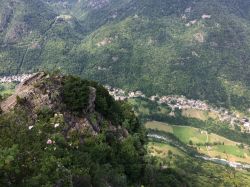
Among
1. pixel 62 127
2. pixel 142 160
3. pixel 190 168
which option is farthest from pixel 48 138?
pixel 190 168

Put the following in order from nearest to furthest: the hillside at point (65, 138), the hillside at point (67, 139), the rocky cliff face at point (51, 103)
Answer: the hillside at point (65, 138) → the hillside at point (67, 139) → the rocky cliff face at point (51, 103)

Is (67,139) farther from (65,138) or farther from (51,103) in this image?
(51,103)

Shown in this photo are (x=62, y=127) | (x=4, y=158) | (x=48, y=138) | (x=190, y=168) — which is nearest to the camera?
(x=4, y=158)

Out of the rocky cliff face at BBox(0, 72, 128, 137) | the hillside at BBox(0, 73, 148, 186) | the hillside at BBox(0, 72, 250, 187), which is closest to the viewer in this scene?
the hillside at BBox(0, 73, 148, 186)

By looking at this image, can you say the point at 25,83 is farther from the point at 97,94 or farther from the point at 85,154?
the point at 85,154

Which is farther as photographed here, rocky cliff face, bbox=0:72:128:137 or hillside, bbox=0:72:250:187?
rocky cliff face, bbox=0:72:128:137

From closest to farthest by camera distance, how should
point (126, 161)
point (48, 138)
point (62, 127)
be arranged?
point (48, 138) < point (62, 127) < point (126, 161)

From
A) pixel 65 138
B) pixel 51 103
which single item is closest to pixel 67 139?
pixel 65 138

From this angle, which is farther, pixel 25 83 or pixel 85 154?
pixel 25 83

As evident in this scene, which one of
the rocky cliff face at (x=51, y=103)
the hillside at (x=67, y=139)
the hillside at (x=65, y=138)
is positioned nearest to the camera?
the hillside at (x=65, y=138)

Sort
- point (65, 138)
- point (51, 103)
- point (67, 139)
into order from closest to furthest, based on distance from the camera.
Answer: point (65, 138), point (67, 139), point (51, 103)

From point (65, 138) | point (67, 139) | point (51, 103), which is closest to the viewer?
point (65, 138)
